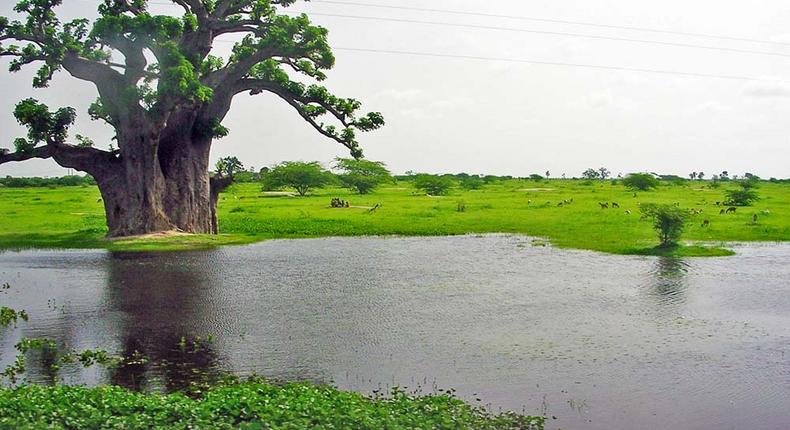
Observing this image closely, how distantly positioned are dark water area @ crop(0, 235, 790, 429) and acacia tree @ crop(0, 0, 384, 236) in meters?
6.55

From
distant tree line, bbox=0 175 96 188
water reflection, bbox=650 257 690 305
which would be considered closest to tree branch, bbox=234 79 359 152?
water reflection, bbox=650 257 690 305

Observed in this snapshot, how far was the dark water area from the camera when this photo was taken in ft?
38.2

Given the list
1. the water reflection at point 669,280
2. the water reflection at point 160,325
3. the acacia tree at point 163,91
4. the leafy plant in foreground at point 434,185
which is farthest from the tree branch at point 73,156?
the leafy plant in foreground at point 434,185

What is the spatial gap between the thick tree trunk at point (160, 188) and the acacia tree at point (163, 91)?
0.15ft

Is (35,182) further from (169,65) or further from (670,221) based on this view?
(670,221)

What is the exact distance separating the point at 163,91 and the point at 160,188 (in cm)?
512

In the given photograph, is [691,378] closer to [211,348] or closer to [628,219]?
[211,348]

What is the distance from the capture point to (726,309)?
17938mm

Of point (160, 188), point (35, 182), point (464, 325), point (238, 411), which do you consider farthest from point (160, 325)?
point (35, 182)

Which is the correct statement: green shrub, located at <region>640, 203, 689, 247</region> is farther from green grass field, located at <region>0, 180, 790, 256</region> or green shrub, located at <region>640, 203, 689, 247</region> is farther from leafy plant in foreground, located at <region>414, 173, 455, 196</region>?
leafy plant in foreground, located at <region>414, 173, 455, 196</region>

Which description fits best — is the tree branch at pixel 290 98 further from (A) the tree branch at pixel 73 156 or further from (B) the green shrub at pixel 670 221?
(B) the green shrub at pixel 670 221

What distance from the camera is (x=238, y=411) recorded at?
9273mm

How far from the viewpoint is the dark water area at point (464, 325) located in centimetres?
1164

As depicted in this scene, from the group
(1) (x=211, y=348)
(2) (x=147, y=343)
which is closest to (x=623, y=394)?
(1) (x=211, y=348)
